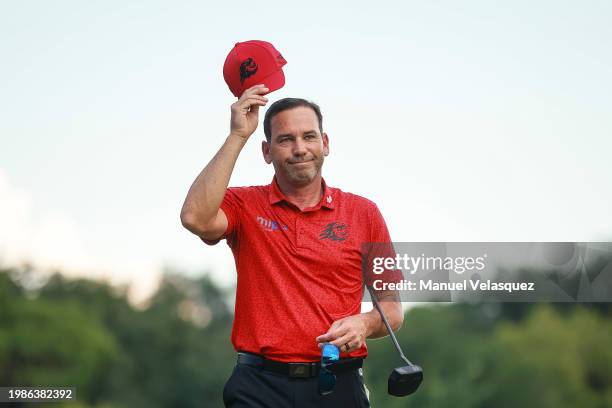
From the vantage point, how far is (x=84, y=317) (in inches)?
2896

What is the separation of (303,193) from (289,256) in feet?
1.42

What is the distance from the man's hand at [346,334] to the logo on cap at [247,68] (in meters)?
1.44

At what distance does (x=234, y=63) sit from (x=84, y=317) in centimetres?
6995

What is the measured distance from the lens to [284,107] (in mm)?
5863

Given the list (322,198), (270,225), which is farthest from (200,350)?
(270,225)

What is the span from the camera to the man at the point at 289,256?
5387 mm

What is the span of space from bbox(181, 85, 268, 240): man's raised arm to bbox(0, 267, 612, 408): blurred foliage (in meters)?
61.5

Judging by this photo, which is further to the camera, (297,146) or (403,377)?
(297,146)

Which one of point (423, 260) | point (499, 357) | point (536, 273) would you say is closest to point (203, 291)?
point (499, 357)

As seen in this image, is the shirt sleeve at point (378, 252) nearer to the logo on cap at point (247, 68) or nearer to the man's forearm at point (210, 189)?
the man's forearm at point (210, 189)

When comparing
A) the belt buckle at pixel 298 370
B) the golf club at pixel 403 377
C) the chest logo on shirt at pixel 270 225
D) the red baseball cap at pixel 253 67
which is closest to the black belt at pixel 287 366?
the belt buckle at pixel 298 370

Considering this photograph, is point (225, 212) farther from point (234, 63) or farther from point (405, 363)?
point (405, 363)

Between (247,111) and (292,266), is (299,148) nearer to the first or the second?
(247,111)

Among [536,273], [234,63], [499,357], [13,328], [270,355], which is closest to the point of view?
[270,355]
